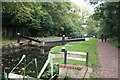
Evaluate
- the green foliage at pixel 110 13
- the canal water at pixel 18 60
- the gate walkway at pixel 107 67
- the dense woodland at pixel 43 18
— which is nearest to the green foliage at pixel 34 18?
the dense woodland at pixel 43 18

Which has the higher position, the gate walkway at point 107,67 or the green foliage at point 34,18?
the green foliage at point 34,18

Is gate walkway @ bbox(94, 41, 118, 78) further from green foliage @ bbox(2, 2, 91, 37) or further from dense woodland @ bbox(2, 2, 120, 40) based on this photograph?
green foliage @ bbox(2, 2, 91, 37)

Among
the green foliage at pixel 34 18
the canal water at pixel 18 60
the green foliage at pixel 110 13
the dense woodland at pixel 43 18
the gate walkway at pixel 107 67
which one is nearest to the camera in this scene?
the gate walkway at pixel 107 67

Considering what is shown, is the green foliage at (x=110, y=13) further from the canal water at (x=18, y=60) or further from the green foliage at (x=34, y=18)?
the green foliage at (x=34, y=18)

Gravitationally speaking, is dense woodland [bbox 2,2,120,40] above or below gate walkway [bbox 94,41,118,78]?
above

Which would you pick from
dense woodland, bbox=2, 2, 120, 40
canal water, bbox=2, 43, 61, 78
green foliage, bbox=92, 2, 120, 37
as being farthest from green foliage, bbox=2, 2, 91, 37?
green foliage, bbox=92, 2, 120, 37

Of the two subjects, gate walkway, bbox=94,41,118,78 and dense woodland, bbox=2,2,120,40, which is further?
dense woodland, bbox=2,2,120,40

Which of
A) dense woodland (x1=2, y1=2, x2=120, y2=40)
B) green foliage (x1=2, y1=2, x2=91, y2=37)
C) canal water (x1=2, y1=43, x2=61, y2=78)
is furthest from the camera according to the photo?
green foliage (x1=2, y1=2, x2=91, y2=37)

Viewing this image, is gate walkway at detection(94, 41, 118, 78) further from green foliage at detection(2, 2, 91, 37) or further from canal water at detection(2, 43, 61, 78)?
green foliage at detection(2, 2, 91, 37)

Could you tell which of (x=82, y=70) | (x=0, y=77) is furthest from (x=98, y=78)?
(x=0, y=77)

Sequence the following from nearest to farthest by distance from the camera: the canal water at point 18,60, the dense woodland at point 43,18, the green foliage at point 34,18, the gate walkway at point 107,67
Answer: the gate walkway at point 107,67, the canal water at point 18,60, the dense woodland at point 43,18, the green foliage at point 34,18

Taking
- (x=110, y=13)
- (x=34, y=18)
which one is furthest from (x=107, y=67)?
(x=34, y=18)

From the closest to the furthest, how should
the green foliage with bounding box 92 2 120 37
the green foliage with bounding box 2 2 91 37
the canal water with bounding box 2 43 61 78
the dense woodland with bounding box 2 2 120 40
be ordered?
the canal water with bounding box 2 43 61 78, the green foliage with bounding box 92 2 120 37, the dense woodland with bounding box 2 2 120 40, the green foliage with bounding box 2 2 91 37

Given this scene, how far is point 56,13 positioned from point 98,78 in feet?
46.0
